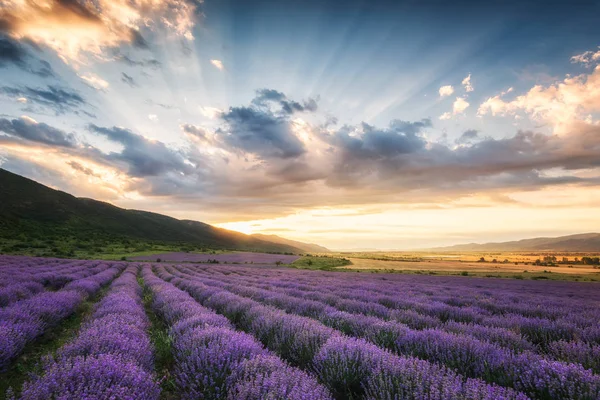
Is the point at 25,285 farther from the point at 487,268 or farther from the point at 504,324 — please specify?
the point at 487,268

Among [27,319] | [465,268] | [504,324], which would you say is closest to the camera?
[27,319]

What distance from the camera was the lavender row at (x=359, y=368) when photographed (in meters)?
2.13

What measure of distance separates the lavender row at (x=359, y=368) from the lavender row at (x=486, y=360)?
25 centimetres

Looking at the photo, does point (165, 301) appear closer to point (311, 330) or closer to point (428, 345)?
point (311, 330)

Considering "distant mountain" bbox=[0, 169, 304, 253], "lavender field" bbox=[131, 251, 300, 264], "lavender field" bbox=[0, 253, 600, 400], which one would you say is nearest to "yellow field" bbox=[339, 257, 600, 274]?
"lavender field" bbox=[131, 251, 300, 264]

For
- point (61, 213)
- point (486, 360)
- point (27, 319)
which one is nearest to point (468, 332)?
point (486, 360)

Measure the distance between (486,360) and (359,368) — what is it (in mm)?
1538

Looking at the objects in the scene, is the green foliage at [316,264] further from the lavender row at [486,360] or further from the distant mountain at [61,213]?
the distant mountain at [61,213]

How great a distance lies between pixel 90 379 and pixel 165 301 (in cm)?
538

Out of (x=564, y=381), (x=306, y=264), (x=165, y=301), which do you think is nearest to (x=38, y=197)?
(x=306, y=264)

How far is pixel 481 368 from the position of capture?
3.14 metres

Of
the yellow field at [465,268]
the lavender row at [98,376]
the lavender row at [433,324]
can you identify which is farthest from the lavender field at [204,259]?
the lavender row at [98,376]

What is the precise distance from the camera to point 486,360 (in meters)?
3.26

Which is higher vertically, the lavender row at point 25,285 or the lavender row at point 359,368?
the lavender row at point 359,368
